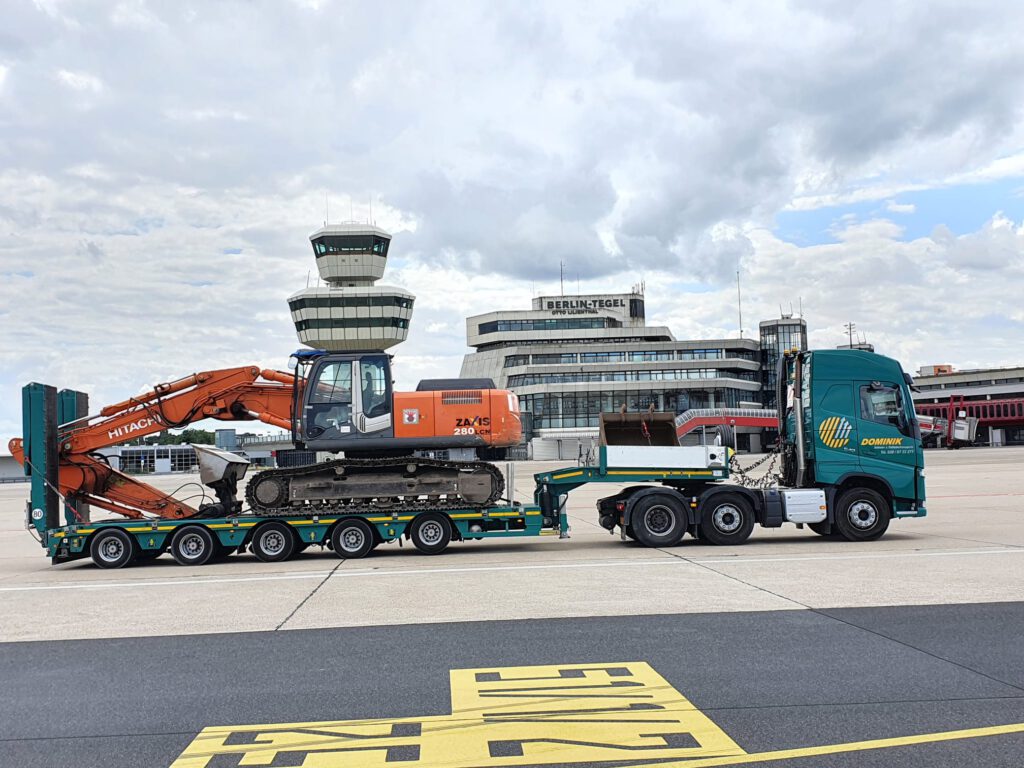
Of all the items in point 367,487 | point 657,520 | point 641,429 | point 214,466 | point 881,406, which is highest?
point 881,406

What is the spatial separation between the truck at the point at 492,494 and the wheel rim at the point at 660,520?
A: 2 cm

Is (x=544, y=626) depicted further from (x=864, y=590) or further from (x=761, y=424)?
(x=761, y=424)

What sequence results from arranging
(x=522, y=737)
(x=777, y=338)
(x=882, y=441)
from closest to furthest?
(x=522, y=737)
(x=882, y=441)
(x=777, y=338)

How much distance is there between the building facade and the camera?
11362 cm

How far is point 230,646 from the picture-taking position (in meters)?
9.71

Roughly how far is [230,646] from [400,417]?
8.49m

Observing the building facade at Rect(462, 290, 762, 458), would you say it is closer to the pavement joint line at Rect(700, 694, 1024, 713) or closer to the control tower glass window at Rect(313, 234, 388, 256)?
the control tower glass window at Rect(313, 234, 388, 256)

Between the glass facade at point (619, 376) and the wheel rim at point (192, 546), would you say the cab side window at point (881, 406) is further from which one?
the glass facade at point (619, 376)

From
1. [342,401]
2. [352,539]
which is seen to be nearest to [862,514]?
[352,539]

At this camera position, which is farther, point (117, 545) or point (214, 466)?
point (214, 466)

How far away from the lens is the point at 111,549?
57.7 feet

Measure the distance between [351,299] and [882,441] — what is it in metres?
91.1

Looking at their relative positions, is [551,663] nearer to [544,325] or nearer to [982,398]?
[544,325]

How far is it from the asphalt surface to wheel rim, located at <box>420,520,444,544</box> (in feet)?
23.4
